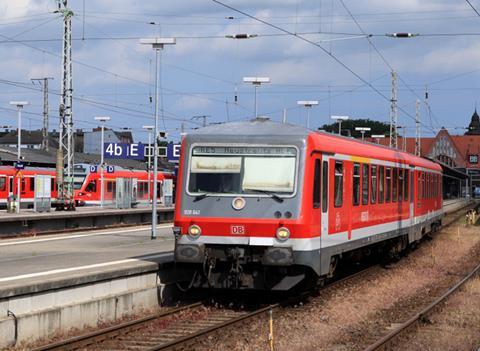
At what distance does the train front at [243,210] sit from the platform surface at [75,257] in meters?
1.19

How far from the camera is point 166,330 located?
11.1 meters

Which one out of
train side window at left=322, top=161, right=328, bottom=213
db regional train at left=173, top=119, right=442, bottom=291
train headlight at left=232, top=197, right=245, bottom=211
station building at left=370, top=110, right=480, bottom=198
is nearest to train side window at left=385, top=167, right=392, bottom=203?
db regional train at left=173, top=119, right=442, bottom=291

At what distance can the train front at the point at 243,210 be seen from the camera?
12.1 m

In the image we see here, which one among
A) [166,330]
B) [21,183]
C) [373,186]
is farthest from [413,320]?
[21,183]

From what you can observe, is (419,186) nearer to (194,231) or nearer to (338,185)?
(338,185)

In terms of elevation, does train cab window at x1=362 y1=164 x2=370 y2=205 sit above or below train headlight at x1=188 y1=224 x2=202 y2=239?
above

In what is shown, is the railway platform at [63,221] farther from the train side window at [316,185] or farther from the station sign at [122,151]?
the station sign at [122,151]

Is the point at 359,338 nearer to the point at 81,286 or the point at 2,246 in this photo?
the point at 81,286

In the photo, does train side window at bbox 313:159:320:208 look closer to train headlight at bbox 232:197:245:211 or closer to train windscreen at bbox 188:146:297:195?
train windscreen at bbox 188:146:297:195

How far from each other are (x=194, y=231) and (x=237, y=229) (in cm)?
72

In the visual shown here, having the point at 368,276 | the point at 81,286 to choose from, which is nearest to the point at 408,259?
the point at 368,276

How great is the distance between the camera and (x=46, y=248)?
19.5 m

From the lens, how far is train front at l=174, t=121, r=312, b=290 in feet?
39.8

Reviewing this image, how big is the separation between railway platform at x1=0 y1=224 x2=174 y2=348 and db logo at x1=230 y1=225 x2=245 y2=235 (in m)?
1.69
